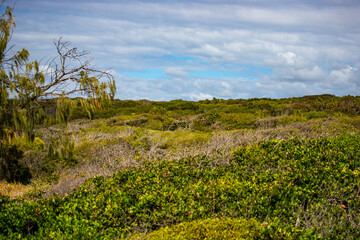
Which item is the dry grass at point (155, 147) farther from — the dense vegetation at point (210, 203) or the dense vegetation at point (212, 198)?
the dense vegetation at point (210, 203)

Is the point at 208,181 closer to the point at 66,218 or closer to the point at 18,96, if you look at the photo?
the point at 66,218

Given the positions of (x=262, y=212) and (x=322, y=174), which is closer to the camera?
(x=262, y=212)

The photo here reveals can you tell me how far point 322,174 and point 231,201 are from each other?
2.07 meters

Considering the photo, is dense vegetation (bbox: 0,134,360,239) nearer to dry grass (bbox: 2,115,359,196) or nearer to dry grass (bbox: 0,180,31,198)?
dry grass (bbox: 2,115,359,196)

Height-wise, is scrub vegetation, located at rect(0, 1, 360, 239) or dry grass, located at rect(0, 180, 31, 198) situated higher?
scrub vegetation, located at rect(0, 1, 360, 239)

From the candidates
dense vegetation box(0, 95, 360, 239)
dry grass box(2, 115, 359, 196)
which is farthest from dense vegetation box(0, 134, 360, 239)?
dry grass box(2, 115, 359, 196)

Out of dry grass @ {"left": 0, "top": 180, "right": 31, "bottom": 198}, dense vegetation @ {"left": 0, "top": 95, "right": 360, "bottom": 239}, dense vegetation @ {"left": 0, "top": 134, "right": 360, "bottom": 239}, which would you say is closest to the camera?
dense vegetation @ {"left": 0, "top": 95, "right": 360, "bottom": 239}

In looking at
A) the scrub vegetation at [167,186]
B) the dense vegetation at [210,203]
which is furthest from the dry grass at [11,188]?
the dense vegetation at [210,203]

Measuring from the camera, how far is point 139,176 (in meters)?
6.27

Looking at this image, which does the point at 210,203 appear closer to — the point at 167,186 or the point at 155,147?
the point at 167,186

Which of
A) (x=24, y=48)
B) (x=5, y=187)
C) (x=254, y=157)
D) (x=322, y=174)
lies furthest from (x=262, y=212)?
(x=5, y=187)

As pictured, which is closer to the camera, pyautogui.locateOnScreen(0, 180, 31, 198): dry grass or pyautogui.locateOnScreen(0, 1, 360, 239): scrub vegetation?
pyautogui.locateOnScreen(0, 1, 360, 239): scrub vegetation

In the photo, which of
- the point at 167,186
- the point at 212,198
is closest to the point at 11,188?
the point at 167,186

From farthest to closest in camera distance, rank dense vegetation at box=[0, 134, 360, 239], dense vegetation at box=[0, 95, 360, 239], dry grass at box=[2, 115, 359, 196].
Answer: dry grass at box=[2, 115, 359, 196], dense vegetation at box=[0, 134, 360, 239], dense vegetation at box=[0, 95, 360, 239]
